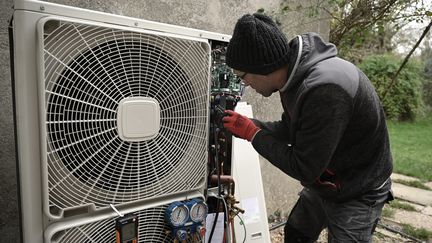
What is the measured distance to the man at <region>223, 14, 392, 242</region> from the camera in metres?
1.22

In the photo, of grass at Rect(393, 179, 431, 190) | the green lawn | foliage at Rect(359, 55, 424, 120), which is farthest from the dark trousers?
foliage at Rect(359, 55, 424, 120)

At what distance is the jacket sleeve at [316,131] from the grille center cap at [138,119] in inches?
22.0

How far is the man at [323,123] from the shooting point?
1216 millimetres

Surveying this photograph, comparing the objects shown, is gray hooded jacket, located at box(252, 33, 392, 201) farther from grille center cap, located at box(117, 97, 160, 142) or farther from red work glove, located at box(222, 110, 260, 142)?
grille center cap, located at box(117, 97, 160, 142)

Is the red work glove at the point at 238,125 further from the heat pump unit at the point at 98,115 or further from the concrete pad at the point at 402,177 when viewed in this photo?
the concrete pad at the point at 402,177

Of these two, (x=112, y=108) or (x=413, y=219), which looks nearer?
(x=112, y=108)

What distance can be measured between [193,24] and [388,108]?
934 centimetres

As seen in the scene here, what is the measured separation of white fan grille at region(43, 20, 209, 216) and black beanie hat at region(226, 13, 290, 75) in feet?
0.43

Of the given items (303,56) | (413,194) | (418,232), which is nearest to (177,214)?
(303,56)

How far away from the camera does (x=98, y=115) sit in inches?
39.4

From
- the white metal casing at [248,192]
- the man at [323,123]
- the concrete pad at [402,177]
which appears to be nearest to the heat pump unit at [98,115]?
the man at [323,123]

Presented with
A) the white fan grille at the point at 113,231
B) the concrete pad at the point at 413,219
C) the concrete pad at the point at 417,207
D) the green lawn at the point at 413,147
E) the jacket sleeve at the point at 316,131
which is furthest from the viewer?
the green lawn at the point at 413,147

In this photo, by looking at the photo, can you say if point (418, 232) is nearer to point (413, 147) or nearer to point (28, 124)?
point (28, 124)

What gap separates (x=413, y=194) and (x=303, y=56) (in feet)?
13.2
